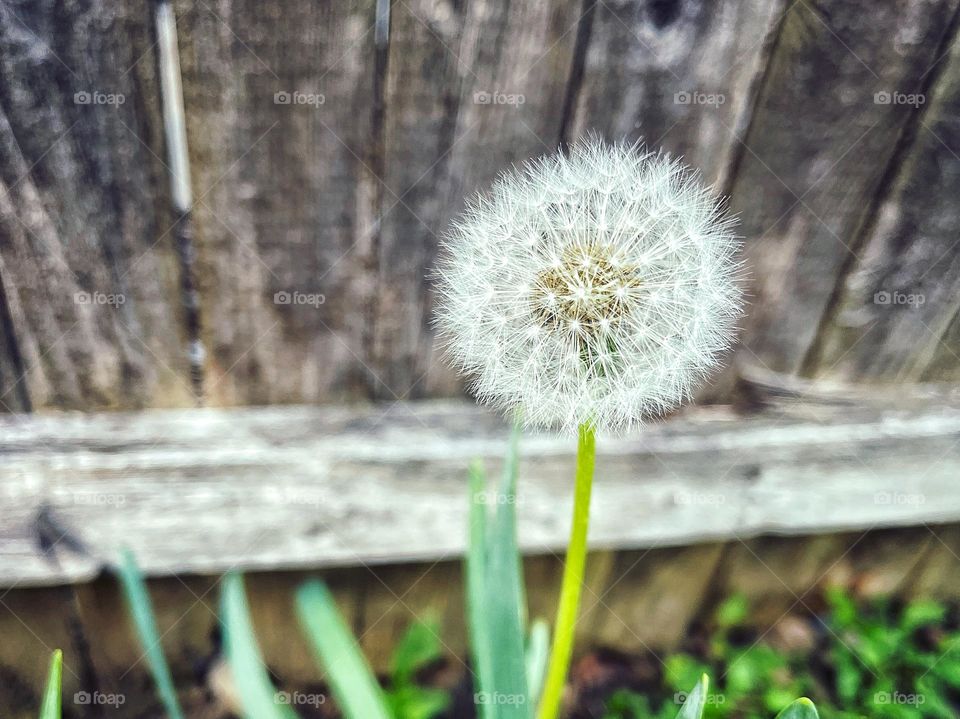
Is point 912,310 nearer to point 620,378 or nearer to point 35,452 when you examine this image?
point 620,378

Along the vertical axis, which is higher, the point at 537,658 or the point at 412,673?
the point at 537,658

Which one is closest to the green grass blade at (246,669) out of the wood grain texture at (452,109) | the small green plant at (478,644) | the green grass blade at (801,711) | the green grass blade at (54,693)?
the small green plant at (478,644)

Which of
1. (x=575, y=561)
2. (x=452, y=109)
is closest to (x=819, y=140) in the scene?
(x=452, y=109)

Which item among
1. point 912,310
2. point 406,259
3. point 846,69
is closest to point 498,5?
point 406,259

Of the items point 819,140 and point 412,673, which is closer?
point 819,140

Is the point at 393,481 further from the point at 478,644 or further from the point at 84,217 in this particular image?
the point at 84,217

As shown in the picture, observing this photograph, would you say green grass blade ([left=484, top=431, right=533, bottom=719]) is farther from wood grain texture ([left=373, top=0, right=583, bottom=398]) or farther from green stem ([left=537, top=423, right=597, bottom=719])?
wood grain texture ([left=373, top=0, right=583, bottom=398])

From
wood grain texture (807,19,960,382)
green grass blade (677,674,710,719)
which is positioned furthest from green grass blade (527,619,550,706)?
wood grain texture (807,19,960,382)
